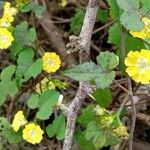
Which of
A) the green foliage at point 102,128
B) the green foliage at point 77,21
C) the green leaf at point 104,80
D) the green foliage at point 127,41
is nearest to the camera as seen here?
the green leaf at point 104,80

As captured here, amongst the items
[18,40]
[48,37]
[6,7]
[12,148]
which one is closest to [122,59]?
[18,40]

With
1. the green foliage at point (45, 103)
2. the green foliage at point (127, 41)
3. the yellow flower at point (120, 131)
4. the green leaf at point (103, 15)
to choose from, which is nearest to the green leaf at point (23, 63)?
the green foliage at point (45, 103)

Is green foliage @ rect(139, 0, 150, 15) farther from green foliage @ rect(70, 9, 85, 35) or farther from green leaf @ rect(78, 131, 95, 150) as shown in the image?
green foliage @ rect(70, 9, 85, 35)

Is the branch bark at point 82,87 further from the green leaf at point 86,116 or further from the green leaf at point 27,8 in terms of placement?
the green leaf at point 27,8

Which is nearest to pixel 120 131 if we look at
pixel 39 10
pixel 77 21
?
pixel 39 10

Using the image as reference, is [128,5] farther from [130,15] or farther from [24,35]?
[24,35]

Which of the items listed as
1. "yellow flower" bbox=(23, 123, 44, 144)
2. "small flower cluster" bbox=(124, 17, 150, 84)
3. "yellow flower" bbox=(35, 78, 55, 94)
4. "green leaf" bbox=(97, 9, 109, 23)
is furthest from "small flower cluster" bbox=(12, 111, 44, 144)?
"green leaf" bbox=(97, 9, 109, 23)
